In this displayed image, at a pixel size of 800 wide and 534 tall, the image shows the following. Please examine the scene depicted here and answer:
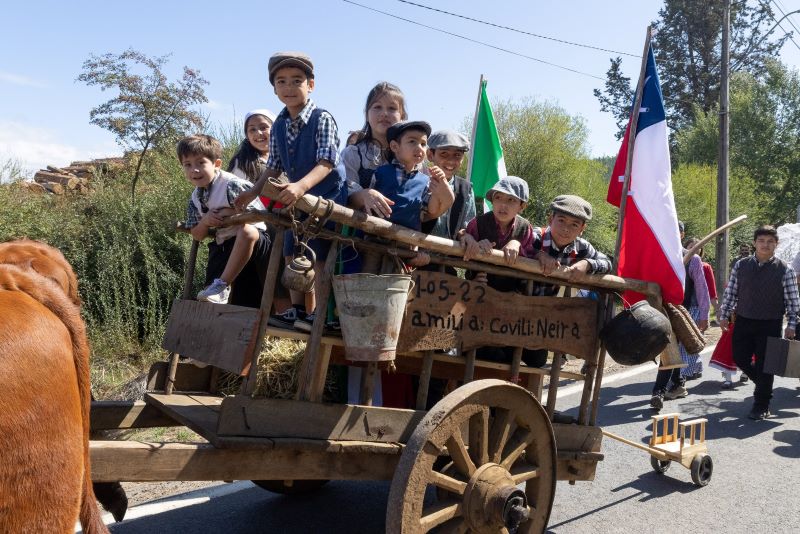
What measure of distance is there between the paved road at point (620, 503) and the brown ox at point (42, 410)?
212 cm

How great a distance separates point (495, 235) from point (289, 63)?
1508mm

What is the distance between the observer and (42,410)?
75.8 inches

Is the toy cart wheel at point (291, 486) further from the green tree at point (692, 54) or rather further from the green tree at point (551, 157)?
the green tree at point (692, 54)

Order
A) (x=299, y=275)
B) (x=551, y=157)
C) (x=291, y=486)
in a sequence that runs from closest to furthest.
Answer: (x=299, y=275)
(x=291, y=486)
(x=551, y=157)

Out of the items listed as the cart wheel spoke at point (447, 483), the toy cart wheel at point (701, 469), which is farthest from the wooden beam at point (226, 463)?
the toy cart wheel at point (701, 469)

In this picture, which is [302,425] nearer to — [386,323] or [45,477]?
[386,323]

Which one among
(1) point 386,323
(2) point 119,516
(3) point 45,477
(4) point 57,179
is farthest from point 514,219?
(4) point 57,179

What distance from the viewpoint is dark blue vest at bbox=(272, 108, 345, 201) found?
12.0 feet

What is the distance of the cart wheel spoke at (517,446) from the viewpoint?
3406mm

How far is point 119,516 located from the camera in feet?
10.1

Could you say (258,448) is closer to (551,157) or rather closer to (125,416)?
(125,416)

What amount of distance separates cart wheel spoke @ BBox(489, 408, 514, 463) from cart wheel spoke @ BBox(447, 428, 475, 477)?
0.51 feet

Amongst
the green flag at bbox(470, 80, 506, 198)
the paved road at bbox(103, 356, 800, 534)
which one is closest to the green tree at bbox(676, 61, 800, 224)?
the green flag at bbox(470, 80, 506, 198)

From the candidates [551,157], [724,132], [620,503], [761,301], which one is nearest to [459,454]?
[620,503]
